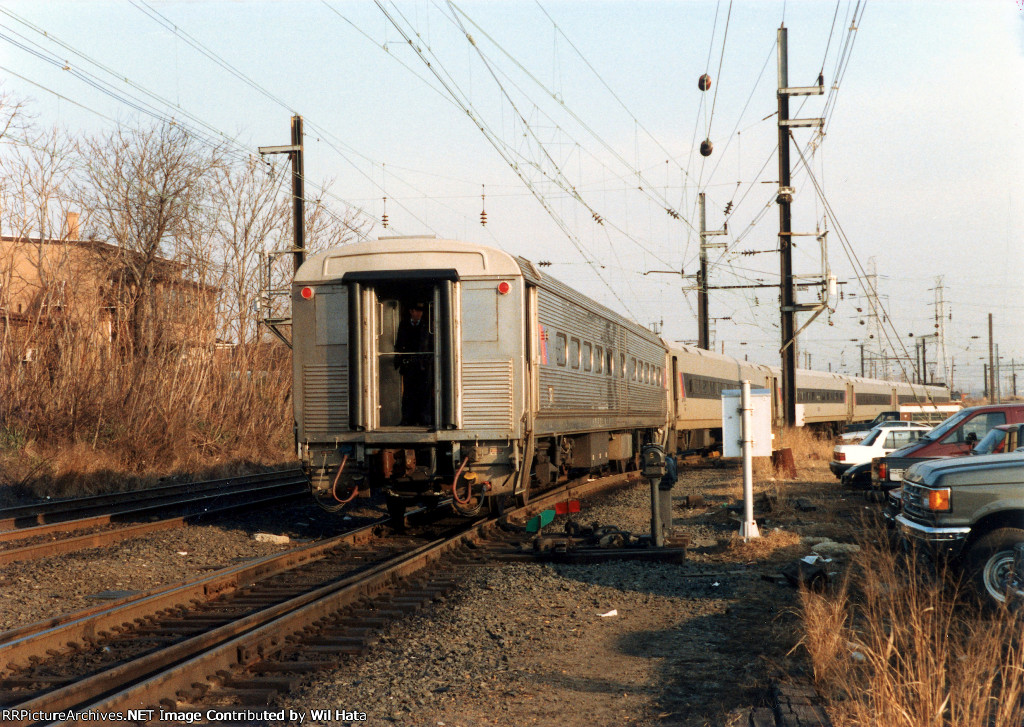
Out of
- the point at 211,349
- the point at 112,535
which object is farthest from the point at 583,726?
the point at 211,349

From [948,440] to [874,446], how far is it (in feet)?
18.3

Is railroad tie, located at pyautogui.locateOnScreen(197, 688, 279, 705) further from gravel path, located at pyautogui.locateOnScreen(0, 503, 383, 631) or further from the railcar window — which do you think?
the railcar window

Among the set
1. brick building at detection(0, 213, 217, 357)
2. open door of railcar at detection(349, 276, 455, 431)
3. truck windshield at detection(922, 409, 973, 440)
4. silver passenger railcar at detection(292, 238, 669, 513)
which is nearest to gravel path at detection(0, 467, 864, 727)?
silver passenger railcar at detection(292, 238, 669, 513)

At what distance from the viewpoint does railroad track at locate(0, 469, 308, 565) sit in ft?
36.8

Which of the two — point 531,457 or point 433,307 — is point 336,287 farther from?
point 531,457

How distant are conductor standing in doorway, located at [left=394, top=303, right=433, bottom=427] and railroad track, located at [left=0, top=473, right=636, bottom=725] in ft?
6.64

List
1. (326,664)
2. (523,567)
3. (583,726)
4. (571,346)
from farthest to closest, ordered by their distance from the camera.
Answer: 1. (571,346)
2. (523,567)
3. (326,664)
4. (583,726)

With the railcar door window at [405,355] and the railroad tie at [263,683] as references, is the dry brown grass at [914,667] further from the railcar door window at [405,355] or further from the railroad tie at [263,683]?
the railcar door window at [405,355]

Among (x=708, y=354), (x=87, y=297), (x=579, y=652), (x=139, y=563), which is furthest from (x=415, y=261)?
(x=708, y=354)

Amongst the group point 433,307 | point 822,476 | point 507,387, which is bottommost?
point 822,476

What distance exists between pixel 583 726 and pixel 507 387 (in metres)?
6.33

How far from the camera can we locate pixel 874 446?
20094 millimetres

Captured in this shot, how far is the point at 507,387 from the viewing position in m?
11.2

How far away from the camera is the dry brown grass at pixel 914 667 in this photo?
4422 millimetres
